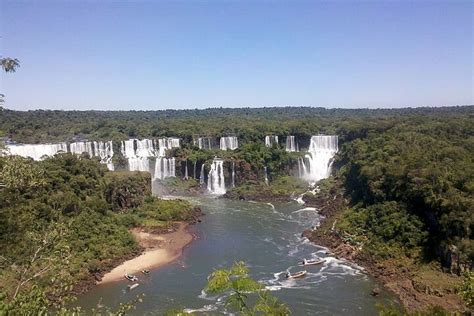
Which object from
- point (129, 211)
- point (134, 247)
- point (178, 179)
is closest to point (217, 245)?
point (134, 247)

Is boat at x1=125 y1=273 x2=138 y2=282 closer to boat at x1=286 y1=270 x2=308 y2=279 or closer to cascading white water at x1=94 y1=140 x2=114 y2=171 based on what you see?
boat at x1=286 y1=270 x2=308 y2=279

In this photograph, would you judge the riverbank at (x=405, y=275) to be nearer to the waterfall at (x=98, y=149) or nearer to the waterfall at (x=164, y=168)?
the waterfall at (x=164, y=168)

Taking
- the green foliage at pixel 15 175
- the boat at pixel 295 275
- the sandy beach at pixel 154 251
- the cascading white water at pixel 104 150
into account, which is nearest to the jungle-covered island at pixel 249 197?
the green foliage at pixel 15 175

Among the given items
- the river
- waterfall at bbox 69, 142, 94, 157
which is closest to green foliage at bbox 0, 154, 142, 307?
the river

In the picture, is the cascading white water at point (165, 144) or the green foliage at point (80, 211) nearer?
the green foliage at point (80, 211)

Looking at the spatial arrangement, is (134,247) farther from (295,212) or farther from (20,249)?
(20,249)

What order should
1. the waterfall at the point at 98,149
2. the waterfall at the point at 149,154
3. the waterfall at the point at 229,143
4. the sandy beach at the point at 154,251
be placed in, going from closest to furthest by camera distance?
the sandy beach at the point at 154,251 → the waterfall at the point at 98,149 → the waterfall at the point at 149,154 → the waterfall at the point at 229,143
